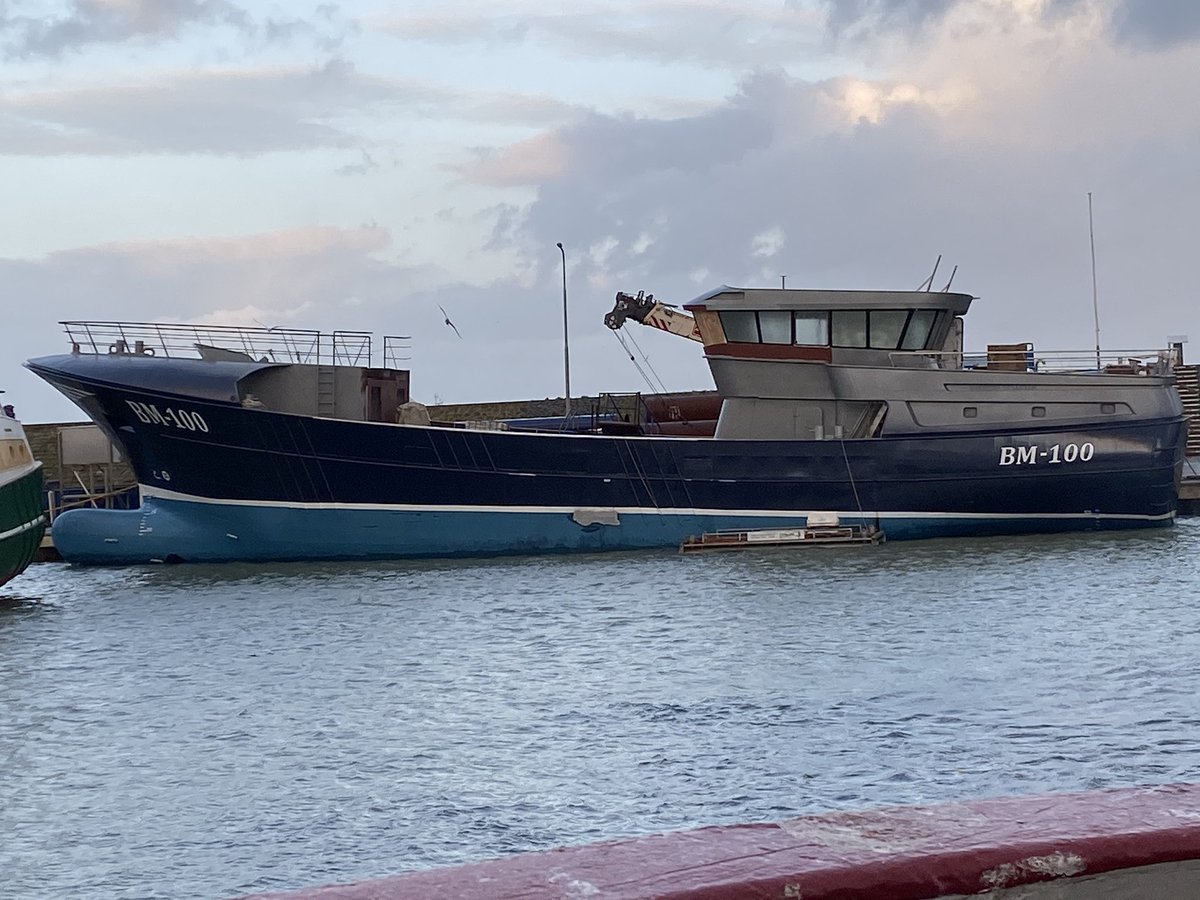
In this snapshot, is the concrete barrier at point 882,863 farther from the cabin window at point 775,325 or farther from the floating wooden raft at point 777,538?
the cabin window at point 775,325

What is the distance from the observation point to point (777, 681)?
14461 mm

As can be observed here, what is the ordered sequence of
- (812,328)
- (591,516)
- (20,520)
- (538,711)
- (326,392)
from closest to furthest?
1. (538,711)
2. (20,520)
3. (591,516)
4. (812,328)
5. (326,392)

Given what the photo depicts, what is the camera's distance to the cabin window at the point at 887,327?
100 ft

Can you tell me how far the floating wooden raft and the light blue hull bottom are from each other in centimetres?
60

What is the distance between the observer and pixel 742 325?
30.7 m

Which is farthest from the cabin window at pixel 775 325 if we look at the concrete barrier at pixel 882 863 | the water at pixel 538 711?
the concrete barrier at pixel 882 863

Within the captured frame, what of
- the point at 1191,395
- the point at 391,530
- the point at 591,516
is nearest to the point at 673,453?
the point at 591,516

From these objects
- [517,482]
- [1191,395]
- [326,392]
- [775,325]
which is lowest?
[517,482]

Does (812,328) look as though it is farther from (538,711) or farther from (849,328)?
(538,711)

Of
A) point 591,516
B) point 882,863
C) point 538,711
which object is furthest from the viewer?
point 591,516

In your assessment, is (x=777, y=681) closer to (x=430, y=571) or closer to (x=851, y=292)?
(x=430, y=571)

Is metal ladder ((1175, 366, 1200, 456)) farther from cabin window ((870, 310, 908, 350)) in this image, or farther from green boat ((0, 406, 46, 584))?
green boat ((0, 406, 46, 584))

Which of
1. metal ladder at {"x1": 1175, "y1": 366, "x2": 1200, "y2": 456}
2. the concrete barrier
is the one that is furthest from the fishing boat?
the concrete barrier

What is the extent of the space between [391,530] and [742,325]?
874 cm
